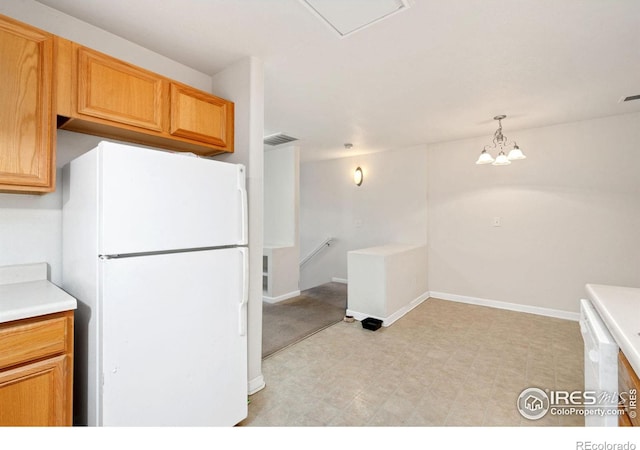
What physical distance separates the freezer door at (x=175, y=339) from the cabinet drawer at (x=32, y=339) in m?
0.20

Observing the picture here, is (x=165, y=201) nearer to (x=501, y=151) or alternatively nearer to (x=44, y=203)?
(x=44, y=203)

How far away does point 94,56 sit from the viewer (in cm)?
155

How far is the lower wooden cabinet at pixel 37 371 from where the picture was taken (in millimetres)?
1105

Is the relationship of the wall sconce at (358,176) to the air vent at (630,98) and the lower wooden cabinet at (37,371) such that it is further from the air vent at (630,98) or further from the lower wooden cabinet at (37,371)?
the lower wooden cabinet at (37,371)

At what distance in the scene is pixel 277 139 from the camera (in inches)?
163

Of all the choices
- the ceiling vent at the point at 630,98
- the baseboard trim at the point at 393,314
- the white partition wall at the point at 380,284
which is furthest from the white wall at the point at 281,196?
the ceiling vent at the point at 630,98

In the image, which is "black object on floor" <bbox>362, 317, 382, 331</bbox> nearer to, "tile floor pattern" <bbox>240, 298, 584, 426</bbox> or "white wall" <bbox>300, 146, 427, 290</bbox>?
"tile floor pattern" <bbox>240, 298, 584, 426</bbox>

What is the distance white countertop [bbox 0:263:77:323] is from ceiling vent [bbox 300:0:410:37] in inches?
71.6

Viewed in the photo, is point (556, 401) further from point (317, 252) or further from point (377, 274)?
point (317, 252)

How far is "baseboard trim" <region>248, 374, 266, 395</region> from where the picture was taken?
204 centimetres

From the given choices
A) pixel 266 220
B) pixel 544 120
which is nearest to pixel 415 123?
pixel 544 120
